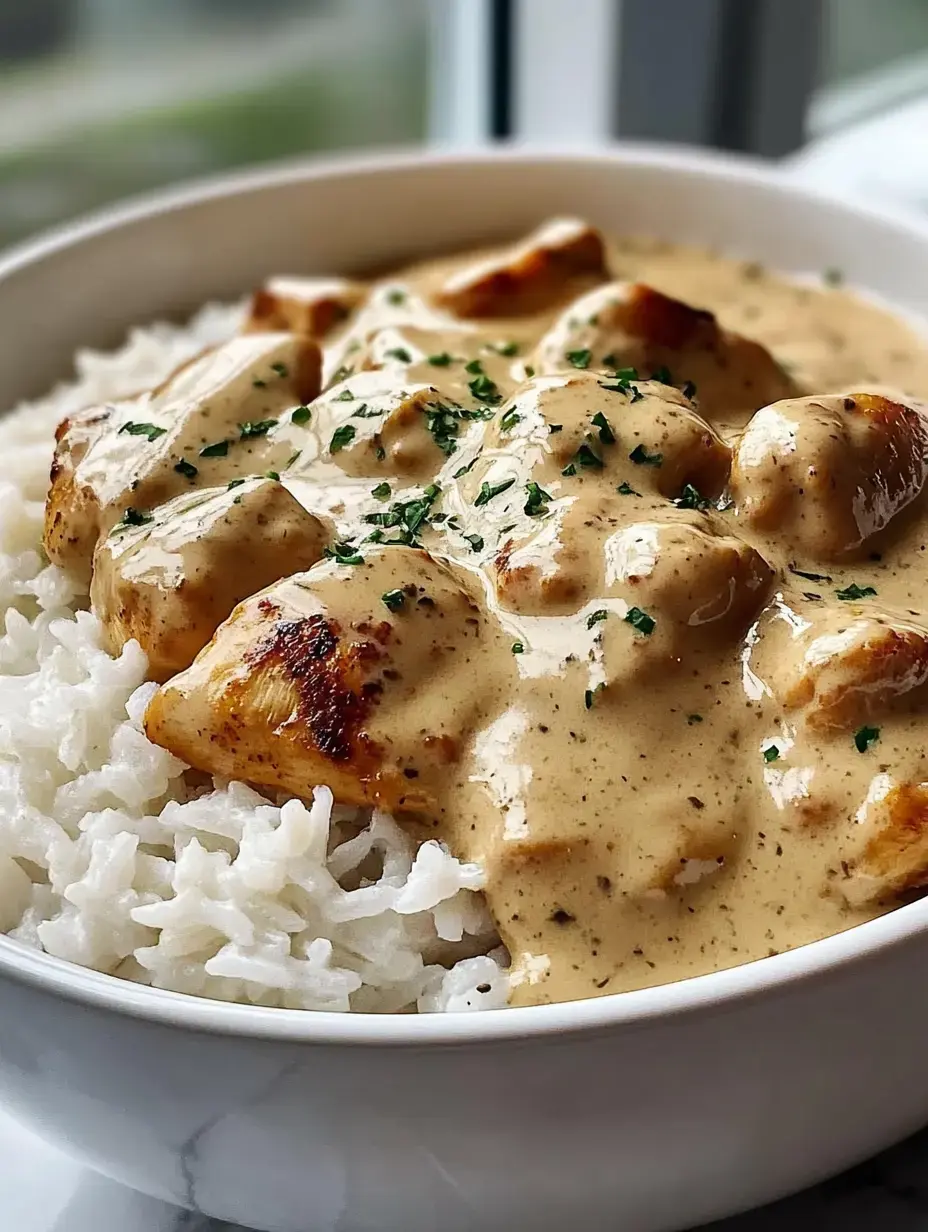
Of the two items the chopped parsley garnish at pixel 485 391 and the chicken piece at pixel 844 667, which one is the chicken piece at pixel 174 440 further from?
the chicken piece at pixel 844 667

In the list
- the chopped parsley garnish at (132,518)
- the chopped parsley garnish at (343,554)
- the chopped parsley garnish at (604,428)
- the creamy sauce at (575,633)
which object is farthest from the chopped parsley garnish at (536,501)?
the chopped parsley garnish at (132,518)

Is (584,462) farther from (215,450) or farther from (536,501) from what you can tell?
(215,450)

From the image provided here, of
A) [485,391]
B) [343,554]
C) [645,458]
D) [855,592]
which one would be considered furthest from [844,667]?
[485,391]

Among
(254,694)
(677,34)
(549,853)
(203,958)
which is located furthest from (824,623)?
(677,34)

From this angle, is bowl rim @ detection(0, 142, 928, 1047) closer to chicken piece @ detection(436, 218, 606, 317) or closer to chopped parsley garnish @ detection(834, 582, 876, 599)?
chopped parsley garnish @ detection(834, 582, 876, 599)

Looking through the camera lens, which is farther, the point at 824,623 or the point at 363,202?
the point at 363,202

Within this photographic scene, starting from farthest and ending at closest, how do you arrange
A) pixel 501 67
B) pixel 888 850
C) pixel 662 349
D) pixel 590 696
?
pixel 501 67 < pixel 662 349 < pixel 590 696 < pixel 888 850

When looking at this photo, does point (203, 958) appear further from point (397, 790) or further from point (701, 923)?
point (701, 923)
